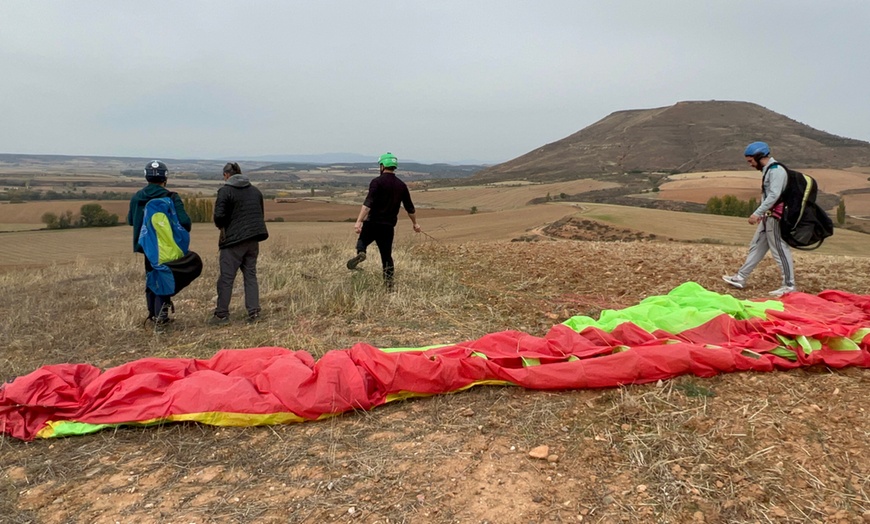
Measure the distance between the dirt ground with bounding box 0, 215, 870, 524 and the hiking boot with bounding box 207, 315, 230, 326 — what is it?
233 centimetres

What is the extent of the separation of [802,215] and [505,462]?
466 centimetres

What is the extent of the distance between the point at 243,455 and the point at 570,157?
91.7m

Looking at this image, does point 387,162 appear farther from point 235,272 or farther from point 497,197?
point 497,197

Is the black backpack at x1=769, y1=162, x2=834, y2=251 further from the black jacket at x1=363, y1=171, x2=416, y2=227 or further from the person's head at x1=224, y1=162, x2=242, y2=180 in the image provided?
the person's head at x1=224, y1=162, x2=242, y2=180

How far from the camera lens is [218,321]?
5.36 m

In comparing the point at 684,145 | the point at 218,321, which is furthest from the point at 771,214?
the point at 684,145

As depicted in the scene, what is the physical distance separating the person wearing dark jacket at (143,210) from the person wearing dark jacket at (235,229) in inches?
14.5

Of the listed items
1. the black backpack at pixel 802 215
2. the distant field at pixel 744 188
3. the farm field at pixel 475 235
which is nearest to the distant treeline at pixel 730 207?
the distant field at pixel 744 188

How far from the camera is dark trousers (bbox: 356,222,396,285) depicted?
240 inches

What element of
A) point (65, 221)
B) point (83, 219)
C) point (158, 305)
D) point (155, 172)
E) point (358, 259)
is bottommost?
point (65, 221)

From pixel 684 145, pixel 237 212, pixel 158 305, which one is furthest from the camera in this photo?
pixel 684 145

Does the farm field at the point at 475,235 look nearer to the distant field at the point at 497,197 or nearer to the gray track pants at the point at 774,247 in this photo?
the gray track pants at the point at 774,247

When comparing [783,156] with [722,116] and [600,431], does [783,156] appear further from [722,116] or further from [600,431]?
[600,431]

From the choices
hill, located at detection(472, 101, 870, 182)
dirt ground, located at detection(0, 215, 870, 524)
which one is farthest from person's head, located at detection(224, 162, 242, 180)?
hill, located at detection(472, 101, 870, 182)
